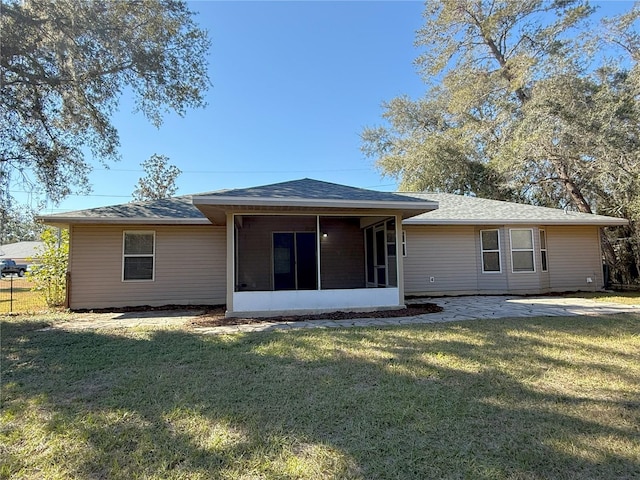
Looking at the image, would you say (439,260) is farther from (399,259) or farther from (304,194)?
(304,194)

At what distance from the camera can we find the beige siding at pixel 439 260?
412 inches

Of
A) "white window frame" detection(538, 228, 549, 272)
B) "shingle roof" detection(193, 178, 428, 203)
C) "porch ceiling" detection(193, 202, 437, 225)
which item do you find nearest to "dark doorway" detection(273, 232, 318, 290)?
"shingle roof" detection(193, 178, 428, 203)

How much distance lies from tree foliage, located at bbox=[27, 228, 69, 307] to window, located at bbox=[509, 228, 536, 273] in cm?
1241

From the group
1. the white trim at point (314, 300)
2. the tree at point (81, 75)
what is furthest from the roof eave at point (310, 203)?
the tree at point (81, 75)

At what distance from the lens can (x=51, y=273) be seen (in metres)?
9.40

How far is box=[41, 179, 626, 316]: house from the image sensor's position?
23.4 feet

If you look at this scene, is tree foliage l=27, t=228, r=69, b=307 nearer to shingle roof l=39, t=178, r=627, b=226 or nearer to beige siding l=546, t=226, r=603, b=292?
shingle roof l=39, t=178, r=627, b=226

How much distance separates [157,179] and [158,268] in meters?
24.9

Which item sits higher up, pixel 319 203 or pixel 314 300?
pixel 319 203

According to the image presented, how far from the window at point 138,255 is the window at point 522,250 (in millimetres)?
10084

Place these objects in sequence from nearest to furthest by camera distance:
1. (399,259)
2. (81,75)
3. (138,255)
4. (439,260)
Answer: (399,259) → (81,75) → (138,255) → (439,260)

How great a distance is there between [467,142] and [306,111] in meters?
8.38

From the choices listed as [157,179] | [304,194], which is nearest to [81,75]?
[304,194]

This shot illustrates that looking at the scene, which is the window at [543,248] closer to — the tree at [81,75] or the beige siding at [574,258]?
A: the beige siding at [574,258]
